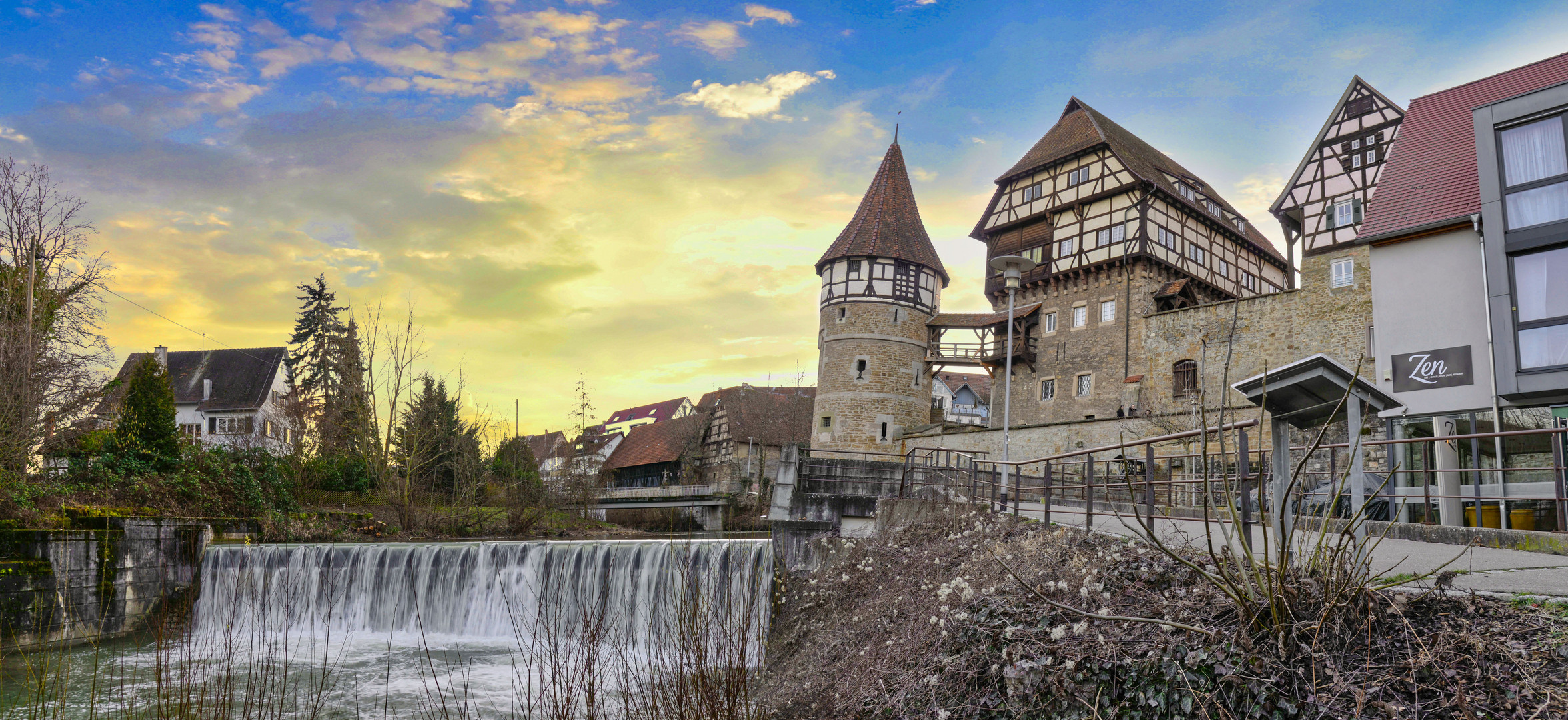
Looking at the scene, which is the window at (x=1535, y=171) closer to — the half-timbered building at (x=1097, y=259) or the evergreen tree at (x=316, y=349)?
the half-timbered building at (x=1097, y=259)

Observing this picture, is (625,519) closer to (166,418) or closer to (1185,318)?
(166,418)

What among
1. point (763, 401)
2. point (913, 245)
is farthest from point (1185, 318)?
point (763, 401)

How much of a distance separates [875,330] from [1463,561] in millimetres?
29795

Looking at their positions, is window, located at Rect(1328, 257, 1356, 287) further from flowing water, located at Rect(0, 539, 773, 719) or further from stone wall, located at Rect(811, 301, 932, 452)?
flowing water, located at Rect(0, 539, 773, 719)

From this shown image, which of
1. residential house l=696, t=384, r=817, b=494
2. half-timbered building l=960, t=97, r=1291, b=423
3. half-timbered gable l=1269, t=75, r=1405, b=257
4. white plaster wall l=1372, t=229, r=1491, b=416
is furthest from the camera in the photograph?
residential house l=696, t=384, r=817, b=494

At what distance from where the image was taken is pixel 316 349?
4650cm

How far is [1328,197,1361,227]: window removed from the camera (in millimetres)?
27708

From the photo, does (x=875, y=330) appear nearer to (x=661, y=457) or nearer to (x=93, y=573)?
(x=661, y=457)

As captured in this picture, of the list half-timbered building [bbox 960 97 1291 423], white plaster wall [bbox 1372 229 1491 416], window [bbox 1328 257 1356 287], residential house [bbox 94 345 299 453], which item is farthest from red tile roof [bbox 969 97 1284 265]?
residential house [bbox 94 345 299 453]

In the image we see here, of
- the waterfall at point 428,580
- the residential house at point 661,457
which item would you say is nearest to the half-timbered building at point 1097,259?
the residential house at point 661,457

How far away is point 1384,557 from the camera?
296 inches

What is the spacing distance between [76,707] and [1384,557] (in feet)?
43.3

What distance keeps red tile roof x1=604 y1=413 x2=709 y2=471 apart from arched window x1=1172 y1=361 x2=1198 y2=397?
2532cm

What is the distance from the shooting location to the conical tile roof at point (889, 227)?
123ft
